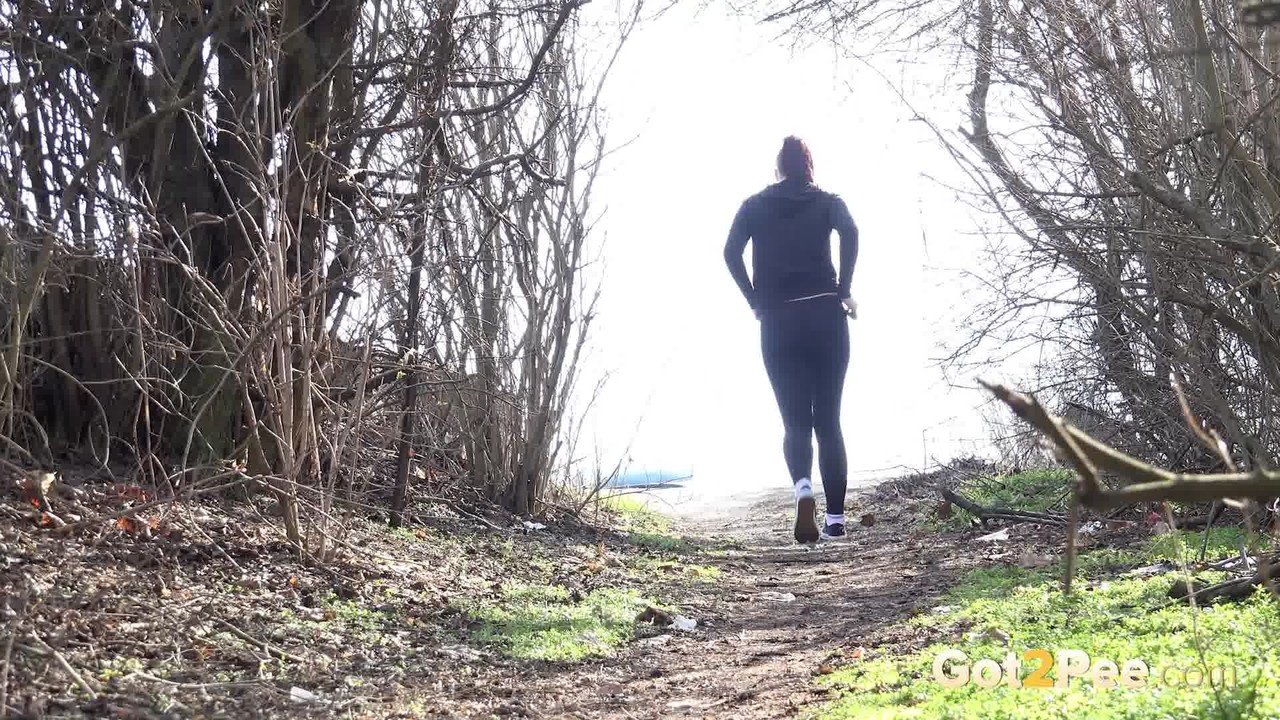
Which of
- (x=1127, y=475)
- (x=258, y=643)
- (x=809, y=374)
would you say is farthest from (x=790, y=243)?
(x=1127, y=475)

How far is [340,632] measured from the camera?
345cm

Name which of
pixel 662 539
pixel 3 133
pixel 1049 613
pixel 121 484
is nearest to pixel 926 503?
pixel 662 539

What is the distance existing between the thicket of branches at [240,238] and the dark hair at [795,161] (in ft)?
5.86

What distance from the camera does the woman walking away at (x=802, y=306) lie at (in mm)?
6555

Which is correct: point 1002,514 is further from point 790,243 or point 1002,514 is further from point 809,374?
point 790,243

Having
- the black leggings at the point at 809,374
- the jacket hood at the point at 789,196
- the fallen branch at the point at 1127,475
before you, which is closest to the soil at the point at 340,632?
the black leggings at the point at 809,374

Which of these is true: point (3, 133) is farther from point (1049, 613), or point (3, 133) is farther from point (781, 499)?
point (781, 499)

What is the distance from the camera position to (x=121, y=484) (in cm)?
379

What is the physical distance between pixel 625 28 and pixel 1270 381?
415cm

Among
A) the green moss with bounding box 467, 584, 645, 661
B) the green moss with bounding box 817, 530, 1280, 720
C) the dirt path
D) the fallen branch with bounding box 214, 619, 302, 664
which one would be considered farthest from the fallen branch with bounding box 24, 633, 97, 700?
the green moss with bounding box 817, 530, 1280, 720

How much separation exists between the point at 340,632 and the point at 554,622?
0.85 meters

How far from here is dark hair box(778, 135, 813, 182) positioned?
701 centimetres

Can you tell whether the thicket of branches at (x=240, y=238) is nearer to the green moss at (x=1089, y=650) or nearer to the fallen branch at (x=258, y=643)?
the fallen branch at (x=258, y=643)

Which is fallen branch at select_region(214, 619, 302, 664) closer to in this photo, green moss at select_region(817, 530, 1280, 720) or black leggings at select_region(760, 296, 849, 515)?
green moss at select_region(817, 530, 1280, 720)
